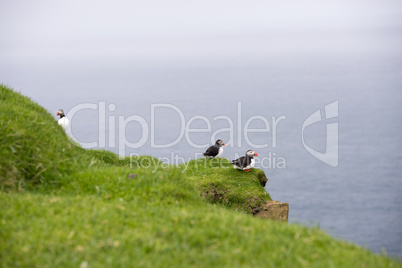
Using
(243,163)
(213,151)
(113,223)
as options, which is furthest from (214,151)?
(113,223)

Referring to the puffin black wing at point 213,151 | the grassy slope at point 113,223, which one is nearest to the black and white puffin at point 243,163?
the puffin black wing at point 213,151

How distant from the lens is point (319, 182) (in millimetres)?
150000

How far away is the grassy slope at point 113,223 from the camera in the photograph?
8000 millimetres

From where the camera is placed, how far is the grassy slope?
26.2 feet

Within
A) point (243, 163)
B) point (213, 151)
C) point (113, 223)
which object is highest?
point (213, 151)

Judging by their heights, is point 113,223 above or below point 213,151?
below

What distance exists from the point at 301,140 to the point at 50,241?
180 meters

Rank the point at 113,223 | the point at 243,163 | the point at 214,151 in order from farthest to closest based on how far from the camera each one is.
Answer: the point at 214,151, the point at 243,163, the point at 113,223

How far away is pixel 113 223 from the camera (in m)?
9.23

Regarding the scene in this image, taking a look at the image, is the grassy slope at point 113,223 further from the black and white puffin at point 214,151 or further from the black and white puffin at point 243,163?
the black and white puffin at point 214,151

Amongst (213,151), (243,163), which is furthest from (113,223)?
(213,151)

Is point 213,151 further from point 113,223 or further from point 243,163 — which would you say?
point 113,223

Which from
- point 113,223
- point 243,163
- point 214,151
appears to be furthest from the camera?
point 214,151

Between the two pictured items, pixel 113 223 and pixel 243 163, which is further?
pixel 243 163
